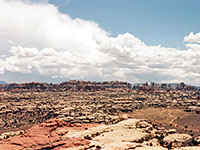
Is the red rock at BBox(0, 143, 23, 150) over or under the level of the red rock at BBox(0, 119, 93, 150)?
under

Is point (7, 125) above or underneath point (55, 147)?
underneath

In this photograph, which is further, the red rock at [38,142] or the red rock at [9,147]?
the red rock at [38,142]

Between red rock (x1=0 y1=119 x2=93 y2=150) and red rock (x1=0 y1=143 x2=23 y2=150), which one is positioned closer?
red rock (x1=0 y1=143 x2=23 y2=150)

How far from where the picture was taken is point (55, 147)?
1575 inches

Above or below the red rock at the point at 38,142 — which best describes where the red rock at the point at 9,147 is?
below

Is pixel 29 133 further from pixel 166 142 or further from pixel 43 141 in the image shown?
pixel 166 142

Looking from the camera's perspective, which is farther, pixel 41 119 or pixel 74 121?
pixel 41 119

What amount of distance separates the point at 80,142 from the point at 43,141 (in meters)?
10.7

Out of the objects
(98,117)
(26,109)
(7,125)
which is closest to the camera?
(98,117)

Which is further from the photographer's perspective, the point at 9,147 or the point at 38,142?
the point at 38,142

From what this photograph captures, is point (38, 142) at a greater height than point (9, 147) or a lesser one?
greater

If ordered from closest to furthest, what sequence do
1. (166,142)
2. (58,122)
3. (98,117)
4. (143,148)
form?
1. (143,148)
2. (166,142)
3. (58,122)
4. (98,117)

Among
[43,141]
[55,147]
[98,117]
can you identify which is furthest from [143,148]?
[98,117]

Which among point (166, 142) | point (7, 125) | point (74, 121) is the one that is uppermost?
point (166, 142)
